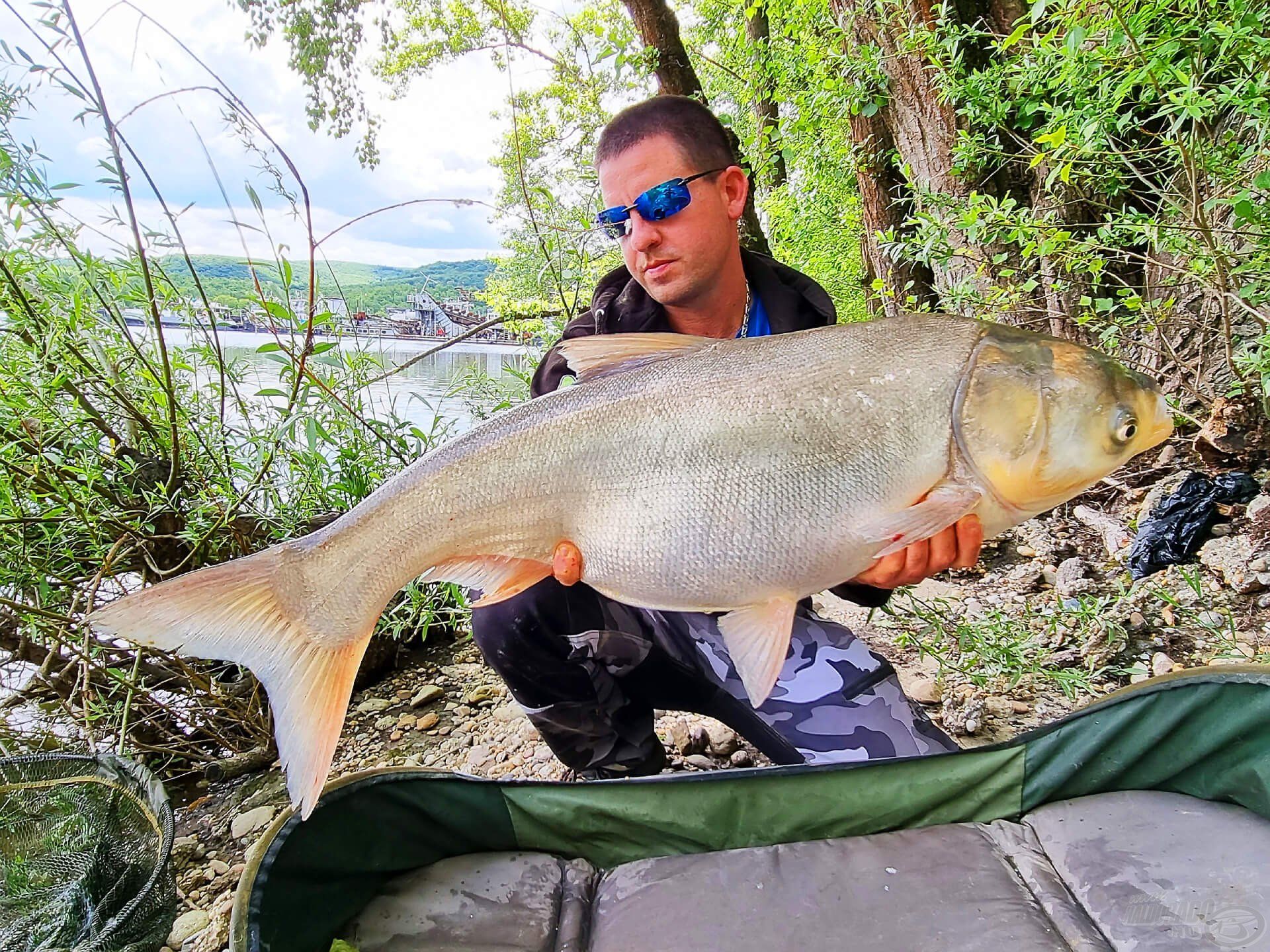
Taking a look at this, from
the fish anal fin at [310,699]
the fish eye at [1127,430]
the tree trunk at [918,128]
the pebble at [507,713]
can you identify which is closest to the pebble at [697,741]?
the pebble at [507,713]

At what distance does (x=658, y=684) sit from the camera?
195 cm

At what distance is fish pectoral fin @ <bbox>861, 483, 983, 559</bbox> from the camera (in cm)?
117

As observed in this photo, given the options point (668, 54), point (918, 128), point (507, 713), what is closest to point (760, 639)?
point (507, 713)

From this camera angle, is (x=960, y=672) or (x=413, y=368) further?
(x=413, y=368)

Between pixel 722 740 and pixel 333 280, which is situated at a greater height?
pixel 333 280

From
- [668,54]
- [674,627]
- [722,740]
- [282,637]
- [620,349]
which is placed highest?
[668,54]

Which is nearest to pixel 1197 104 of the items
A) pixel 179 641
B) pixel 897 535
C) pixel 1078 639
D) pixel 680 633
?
pixel 897 535

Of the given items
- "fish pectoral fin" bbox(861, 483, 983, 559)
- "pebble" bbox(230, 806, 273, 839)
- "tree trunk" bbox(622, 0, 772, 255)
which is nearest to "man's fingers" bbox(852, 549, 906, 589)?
"fish pectoral fin" bbox(861, 483, 983, 559)

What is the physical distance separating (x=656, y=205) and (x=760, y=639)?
3.77 feet

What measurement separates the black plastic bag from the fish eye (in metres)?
1.97

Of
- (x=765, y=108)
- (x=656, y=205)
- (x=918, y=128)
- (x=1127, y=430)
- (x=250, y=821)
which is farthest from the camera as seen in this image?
(x=765, y=108)

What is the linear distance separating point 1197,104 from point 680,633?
1.72m

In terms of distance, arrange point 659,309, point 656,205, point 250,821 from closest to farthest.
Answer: point 656,205, point 659,309, point 250,821

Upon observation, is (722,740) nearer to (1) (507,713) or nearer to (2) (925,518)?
(1) (507,713)
